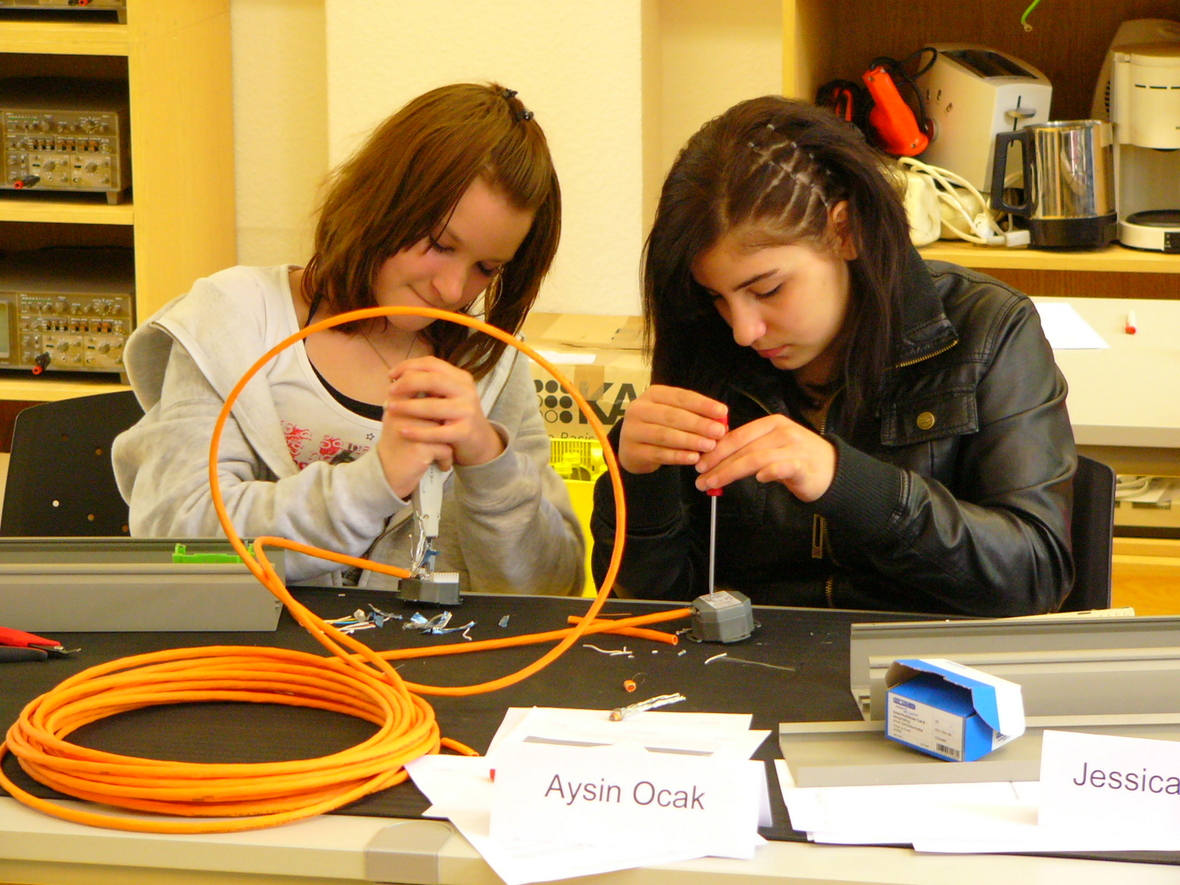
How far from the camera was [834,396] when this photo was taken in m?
1.29

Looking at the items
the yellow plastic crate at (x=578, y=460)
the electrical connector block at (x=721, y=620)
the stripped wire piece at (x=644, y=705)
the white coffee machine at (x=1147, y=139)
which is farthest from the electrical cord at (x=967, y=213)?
the stripped wire piece at (x=644, y=705)

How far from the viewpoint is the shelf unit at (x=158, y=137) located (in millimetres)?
2318

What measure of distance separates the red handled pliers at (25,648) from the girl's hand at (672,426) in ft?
1.73

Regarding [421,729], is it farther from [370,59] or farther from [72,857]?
[370,59]

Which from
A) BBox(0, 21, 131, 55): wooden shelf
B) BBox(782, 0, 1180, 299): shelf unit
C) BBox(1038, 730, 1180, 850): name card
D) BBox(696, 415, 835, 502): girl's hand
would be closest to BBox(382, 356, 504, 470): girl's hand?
BBox(696, 415, 835, 502): girl's hand

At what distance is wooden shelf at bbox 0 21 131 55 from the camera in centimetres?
231

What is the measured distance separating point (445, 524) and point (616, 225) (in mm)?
Result: 1174

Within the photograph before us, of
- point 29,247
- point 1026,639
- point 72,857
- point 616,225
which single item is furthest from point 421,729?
point 29,247

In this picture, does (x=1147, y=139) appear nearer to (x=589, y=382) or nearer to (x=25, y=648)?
(x=589, y=382)

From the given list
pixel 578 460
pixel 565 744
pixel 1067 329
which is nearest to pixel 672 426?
pixel 565 744

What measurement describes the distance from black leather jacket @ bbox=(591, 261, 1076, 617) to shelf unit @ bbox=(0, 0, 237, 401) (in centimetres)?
144

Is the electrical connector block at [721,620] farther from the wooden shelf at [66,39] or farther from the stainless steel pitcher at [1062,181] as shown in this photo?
the wooden shelf at [66,39]

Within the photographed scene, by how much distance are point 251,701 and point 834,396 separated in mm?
697

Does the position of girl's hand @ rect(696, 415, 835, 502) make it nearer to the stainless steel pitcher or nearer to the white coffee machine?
the stainless steel pitcher
